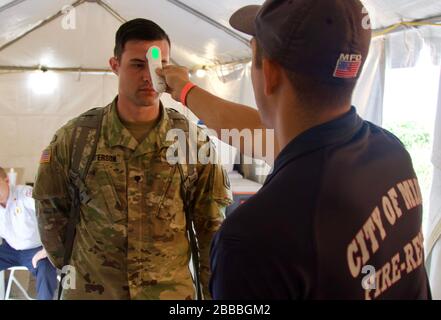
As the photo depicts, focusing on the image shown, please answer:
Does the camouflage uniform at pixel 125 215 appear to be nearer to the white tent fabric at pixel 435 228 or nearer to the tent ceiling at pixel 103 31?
the white tent fabric at pixel 435 228

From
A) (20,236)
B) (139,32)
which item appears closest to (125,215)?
(139,32)

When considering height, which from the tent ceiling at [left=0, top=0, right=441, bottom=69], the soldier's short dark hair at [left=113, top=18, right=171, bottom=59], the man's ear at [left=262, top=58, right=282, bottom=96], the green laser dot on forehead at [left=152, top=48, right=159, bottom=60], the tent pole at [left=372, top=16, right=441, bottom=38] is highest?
the tent ceiling at [left=0, top=0, right=441, bottom=69]

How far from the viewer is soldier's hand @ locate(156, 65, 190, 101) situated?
1.03 meters

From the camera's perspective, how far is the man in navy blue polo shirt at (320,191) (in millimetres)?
464

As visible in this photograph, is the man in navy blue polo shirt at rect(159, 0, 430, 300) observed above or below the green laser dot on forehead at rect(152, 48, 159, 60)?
below

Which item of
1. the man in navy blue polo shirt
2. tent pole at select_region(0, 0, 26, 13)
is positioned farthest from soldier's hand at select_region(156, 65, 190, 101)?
tent pole at select_region(0, 0, 26, 13)

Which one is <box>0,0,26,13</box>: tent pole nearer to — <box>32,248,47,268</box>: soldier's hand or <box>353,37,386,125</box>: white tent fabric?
<box>32,248,47,268</box>: soldier's hand

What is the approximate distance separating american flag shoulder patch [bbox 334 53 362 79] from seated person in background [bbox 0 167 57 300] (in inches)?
94.1

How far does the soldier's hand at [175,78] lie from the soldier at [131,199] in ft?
0.54

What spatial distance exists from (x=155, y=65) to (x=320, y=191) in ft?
2.65

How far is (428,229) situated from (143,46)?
1524mm

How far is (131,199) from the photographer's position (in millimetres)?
1163

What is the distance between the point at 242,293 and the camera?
480mm

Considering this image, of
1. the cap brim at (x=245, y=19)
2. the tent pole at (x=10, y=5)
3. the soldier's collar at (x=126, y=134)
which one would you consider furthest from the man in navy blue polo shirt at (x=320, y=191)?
the tent pole at (x=10, y=5)
